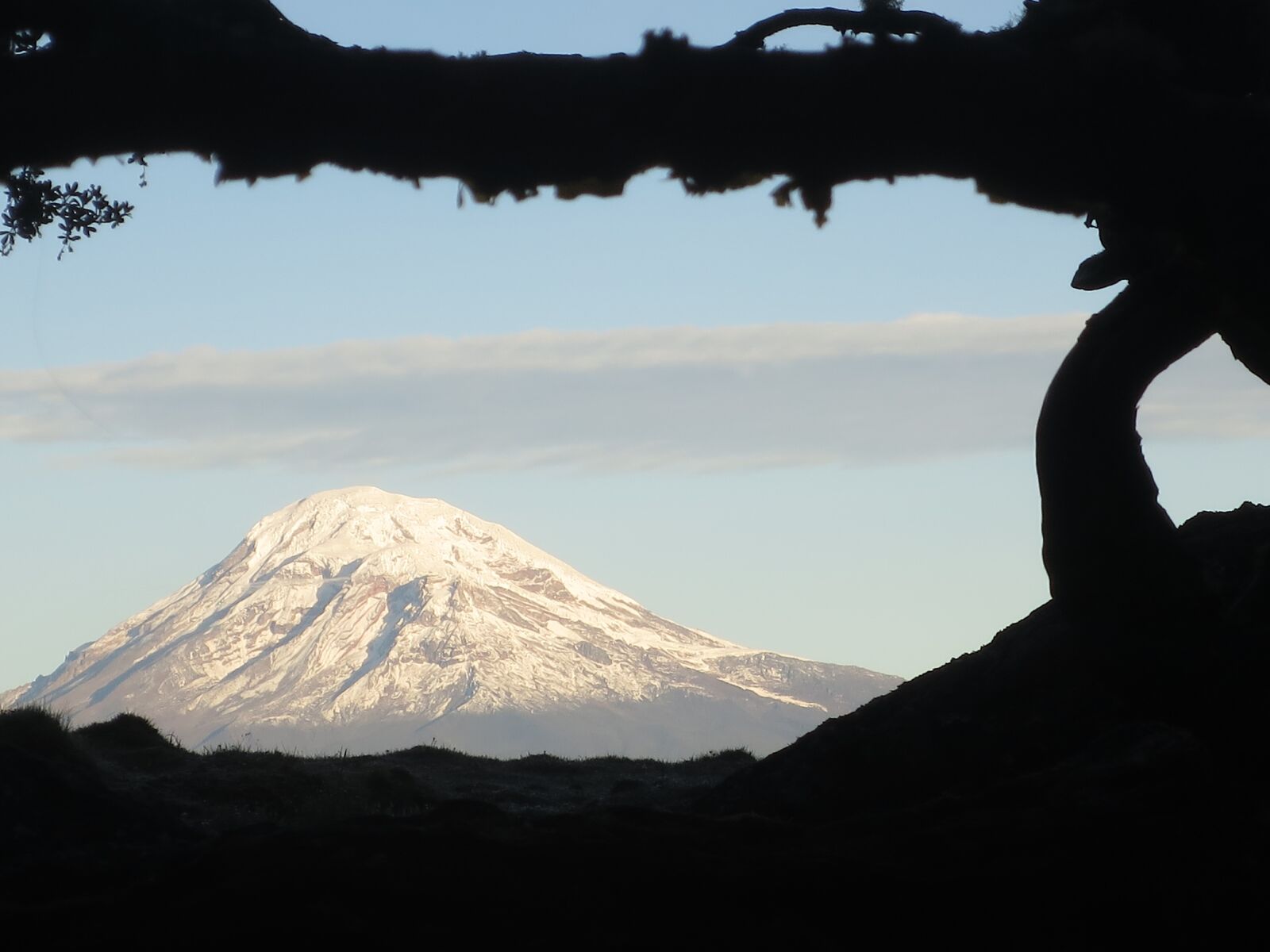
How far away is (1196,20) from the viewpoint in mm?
9719

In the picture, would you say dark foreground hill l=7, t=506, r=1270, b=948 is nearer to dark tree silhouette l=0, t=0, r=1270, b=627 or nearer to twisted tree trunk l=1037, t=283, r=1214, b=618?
twisted tree trunk l=1037, t=283, r=1214, b=618

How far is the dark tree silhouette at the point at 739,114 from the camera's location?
8.39 meters

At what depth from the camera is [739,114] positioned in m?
8.64

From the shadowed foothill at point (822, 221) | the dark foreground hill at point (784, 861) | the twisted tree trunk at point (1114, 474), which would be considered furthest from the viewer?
the twisted tree trunk at point (1114, 474)

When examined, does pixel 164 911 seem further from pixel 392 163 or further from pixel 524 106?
pixel 524 106

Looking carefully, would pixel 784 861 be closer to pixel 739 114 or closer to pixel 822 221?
pixel 822 221

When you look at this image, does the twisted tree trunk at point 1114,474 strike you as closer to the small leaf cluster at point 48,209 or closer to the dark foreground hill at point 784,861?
the dark foreground hill at point 784,861

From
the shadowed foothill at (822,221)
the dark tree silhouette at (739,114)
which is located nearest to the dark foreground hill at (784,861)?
the shadowed foothill at (822,221)

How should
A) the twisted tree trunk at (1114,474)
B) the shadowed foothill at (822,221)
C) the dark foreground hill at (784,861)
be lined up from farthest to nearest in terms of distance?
the twisted tree trunk at (1114,474) < the shadowed foothill at (822,221) < the dark foreground hill at (784,861)

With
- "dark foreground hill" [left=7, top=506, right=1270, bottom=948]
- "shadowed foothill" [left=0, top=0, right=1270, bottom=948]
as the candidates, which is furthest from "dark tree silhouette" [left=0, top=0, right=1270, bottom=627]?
"dark foreground hill" [left=7, top=506, right=1270, bottom=948]

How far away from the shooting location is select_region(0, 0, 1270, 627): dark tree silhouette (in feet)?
27.5

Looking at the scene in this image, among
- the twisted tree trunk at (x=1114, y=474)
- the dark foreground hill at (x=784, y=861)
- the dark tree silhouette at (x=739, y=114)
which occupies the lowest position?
the dark foreground hill at (x=784, y=861)

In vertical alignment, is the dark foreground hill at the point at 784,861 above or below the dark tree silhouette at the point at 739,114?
below

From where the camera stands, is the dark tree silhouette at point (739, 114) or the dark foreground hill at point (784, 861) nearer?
the dark foreground hill at point (784, 861)
